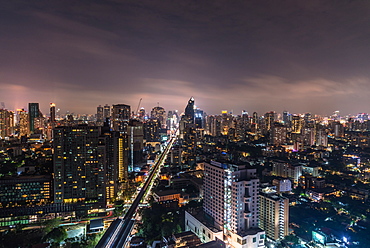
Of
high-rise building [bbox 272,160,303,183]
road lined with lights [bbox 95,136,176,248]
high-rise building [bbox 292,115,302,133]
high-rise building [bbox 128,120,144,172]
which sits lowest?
road lined with lights [bbox 95,136,176,248]

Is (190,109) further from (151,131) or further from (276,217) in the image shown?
(276,217)

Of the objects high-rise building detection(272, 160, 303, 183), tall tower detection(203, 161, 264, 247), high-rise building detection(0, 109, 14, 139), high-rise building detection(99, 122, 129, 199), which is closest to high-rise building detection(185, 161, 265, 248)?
tall tower detection(203, 161, 264, 247)

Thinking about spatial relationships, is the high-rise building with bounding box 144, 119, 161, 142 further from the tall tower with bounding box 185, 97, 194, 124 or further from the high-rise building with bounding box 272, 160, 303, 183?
the high-rise building with bounding box 272, 160, 303, 183

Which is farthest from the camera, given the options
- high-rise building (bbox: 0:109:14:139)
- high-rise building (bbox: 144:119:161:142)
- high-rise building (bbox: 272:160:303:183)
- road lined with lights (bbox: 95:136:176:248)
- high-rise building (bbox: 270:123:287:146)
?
high-rise building (bbox: 144:119:161:142)

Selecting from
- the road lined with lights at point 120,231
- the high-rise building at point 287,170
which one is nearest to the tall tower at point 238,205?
the road lined with lights at point 120,231

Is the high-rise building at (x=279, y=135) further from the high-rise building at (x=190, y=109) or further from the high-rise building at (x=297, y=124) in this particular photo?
the high-rise building at (x=190, y=109)

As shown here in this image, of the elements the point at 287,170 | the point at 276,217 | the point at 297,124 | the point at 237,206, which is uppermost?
the point at 297,124

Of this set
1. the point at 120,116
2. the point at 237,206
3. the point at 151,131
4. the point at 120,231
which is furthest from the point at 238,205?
the point at 151,131
